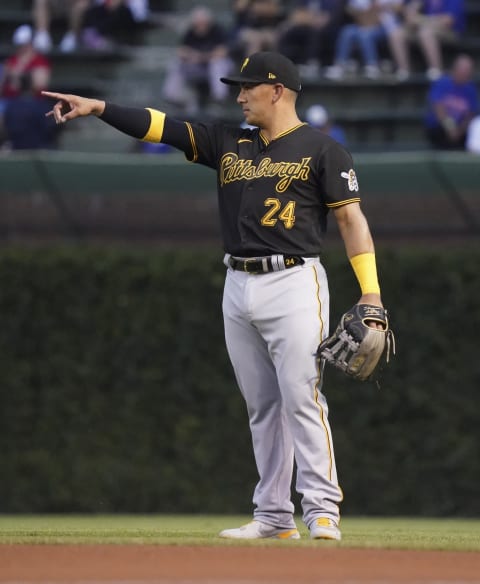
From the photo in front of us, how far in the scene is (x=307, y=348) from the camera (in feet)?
18.3

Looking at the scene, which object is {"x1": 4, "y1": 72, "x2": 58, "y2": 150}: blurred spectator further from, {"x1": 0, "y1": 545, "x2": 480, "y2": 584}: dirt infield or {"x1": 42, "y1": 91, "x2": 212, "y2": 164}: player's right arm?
{"x1": 0, "y1": 545, "x2": 480, "y2": 584}: dirt infield

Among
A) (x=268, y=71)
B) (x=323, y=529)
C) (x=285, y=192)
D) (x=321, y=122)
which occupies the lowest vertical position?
(x=323, y=529)

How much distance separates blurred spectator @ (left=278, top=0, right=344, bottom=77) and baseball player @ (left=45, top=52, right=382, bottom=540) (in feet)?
26.7

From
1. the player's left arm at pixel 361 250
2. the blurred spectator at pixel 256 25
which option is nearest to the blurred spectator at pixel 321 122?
the blurred spectator at pixel 256 25

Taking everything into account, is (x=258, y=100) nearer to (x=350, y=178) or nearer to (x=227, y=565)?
(x=350, y=178)

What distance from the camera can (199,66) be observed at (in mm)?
14008

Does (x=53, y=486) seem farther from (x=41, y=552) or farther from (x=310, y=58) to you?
(x=310, y=58)

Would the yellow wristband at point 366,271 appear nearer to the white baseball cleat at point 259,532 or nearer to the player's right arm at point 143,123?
the player's right arm at point 143,123

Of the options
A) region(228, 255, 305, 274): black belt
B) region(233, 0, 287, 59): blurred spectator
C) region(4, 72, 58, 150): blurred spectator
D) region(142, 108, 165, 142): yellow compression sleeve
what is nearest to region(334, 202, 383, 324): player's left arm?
region(228, 255, 305, 274): black belt

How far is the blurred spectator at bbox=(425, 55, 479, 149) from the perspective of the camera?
12336mm

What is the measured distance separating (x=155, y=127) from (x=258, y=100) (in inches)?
18.9

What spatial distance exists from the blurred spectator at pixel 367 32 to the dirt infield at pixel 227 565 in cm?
916

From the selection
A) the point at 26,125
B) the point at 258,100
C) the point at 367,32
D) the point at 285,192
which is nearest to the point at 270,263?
the point at 285,192

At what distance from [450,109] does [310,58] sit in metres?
2.00
